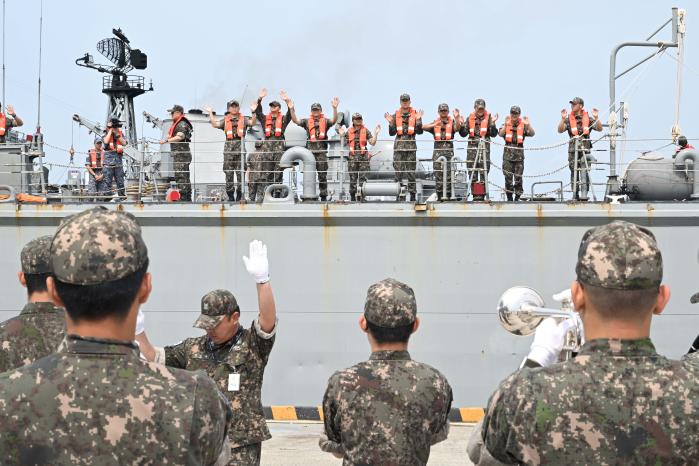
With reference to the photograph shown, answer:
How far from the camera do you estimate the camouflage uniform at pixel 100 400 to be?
2.39 m

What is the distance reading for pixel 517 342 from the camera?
1107 cm

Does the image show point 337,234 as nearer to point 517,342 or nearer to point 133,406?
point 517,342

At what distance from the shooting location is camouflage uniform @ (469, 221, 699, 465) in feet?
8.16

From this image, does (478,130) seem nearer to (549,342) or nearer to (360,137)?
(360,137)

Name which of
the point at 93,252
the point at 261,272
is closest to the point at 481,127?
the point at 261,272

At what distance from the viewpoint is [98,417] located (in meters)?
2.39

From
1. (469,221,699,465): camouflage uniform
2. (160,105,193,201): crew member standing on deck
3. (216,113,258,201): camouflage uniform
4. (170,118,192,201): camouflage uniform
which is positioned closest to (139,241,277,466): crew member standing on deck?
(469,221,699,465): camouflage uniform

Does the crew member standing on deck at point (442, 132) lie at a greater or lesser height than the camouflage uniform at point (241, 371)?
A: greater

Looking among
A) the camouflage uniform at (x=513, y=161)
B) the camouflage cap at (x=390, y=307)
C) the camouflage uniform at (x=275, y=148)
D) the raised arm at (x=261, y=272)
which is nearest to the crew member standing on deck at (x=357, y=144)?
the camouflage uniform at (x=275, y=148)

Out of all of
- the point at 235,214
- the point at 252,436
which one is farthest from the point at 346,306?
the point at 252,436

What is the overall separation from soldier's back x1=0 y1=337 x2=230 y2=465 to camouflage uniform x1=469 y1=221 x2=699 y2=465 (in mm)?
891

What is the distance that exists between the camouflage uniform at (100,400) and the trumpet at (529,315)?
1.07 meters

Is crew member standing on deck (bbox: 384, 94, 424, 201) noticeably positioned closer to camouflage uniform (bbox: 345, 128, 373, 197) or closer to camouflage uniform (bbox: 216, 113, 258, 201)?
camouflage uniform (bbox: 345, 128, 373, 197)

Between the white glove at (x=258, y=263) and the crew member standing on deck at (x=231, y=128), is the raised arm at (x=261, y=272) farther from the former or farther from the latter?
the crew member standing on deck at (x=231, y=128)
